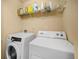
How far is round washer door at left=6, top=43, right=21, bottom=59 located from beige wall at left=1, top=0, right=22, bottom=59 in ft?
0.87

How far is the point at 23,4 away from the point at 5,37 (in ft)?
4.70

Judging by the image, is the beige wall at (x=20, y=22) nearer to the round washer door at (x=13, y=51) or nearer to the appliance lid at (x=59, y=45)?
the round washer door at (x=13, y=51)

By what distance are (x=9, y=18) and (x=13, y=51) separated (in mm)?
1043

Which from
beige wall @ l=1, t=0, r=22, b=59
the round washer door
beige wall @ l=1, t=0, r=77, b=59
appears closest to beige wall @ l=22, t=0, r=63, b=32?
beige wall @ l=1, t=0, r=77, b=59

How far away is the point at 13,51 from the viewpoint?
2100 mm

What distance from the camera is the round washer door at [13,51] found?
184 centimetres

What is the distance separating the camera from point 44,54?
135cm

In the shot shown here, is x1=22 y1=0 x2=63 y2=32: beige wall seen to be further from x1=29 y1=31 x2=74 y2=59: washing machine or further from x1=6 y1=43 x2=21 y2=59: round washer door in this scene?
x1=6 y1=43 x2=21 y2=59: round washer door

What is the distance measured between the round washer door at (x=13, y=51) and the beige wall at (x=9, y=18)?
10.5 inches

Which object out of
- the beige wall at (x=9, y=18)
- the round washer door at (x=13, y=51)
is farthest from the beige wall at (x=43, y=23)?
the round washer door at (x=13, y=51)

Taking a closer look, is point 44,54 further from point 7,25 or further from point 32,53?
point 7,25

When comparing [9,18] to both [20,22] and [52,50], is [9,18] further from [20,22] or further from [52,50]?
[52,50]

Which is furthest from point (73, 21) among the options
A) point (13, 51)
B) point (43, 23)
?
point (13, 51)

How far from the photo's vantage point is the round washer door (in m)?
1.84
